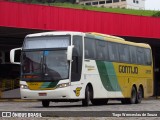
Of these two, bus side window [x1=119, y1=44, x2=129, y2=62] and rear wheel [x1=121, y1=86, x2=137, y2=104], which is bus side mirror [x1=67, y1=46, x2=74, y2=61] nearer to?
bus side window [x1=119, y1=44, x2=129, y2=62]

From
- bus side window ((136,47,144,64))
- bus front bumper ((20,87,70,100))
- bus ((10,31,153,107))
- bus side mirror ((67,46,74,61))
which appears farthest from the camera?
bus side window ((136,47,144,64))

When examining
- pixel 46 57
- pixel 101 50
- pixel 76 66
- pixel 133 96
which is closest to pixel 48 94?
pixel 46 57

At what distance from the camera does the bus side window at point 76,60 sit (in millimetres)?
22609

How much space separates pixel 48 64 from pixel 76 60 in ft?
3.99

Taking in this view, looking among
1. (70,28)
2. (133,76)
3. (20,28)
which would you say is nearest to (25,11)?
(20,28)

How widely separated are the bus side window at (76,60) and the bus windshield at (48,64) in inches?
16.2

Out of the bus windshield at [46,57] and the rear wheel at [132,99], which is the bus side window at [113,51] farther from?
the bus windshield at [46,57]

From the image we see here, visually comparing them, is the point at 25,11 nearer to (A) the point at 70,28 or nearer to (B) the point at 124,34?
(A) the point at 70,28

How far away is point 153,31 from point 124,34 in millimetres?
2970

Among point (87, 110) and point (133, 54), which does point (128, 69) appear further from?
point (87, 110)

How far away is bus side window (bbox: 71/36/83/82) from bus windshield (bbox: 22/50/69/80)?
0.41 metres

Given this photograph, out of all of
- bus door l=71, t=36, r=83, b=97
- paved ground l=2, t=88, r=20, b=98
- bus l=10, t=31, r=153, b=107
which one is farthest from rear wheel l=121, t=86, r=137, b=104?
paved ground l=2, t=88, r=20, b=98

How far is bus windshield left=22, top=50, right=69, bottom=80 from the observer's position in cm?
2233

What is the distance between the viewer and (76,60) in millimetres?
22781
